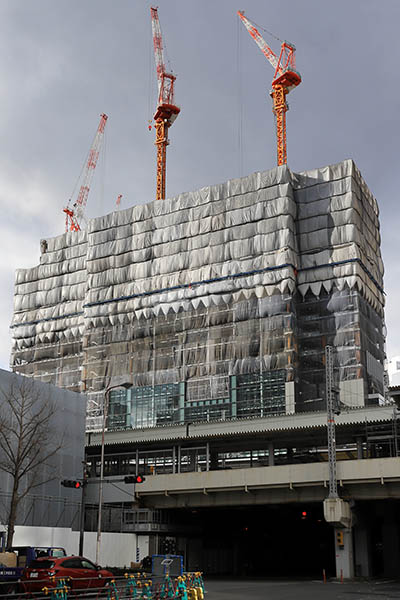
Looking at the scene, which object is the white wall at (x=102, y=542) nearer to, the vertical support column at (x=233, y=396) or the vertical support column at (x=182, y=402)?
the vertical support column at (x=233, y=396)

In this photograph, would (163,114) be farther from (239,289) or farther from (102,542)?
(102,542)

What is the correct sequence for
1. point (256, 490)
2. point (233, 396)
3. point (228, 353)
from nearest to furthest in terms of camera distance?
point (256, 490), point (233, 396), point (228, 353)

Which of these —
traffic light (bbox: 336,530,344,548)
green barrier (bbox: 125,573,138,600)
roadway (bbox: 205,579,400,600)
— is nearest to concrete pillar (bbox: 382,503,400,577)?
traffic light (bbox: 336,530,344,548)

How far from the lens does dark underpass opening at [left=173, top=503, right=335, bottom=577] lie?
61094mm

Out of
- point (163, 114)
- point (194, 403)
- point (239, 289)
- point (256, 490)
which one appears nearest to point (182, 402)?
point (194, 403)

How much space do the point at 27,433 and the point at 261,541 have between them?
35994 millimetres

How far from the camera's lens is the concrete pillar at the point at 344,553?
47.3m

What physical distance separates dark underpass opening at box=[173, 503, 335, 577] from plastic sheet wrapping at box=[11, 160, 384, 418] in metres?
16.5

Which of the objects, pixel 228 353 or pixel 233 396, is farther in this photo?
pixel 228 353

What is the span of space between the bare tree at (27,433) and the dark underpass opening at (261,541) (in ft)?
49.8

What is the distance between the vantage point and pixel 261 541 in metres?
73.5

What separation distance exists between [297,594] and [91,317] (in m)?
77.2

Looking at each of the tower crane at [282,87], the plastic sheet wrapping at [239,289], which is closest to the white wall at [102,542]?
the plastic sheet wrapping at [239,289]

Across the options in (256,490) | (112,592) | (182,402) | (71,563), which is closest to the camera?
(112,592)
